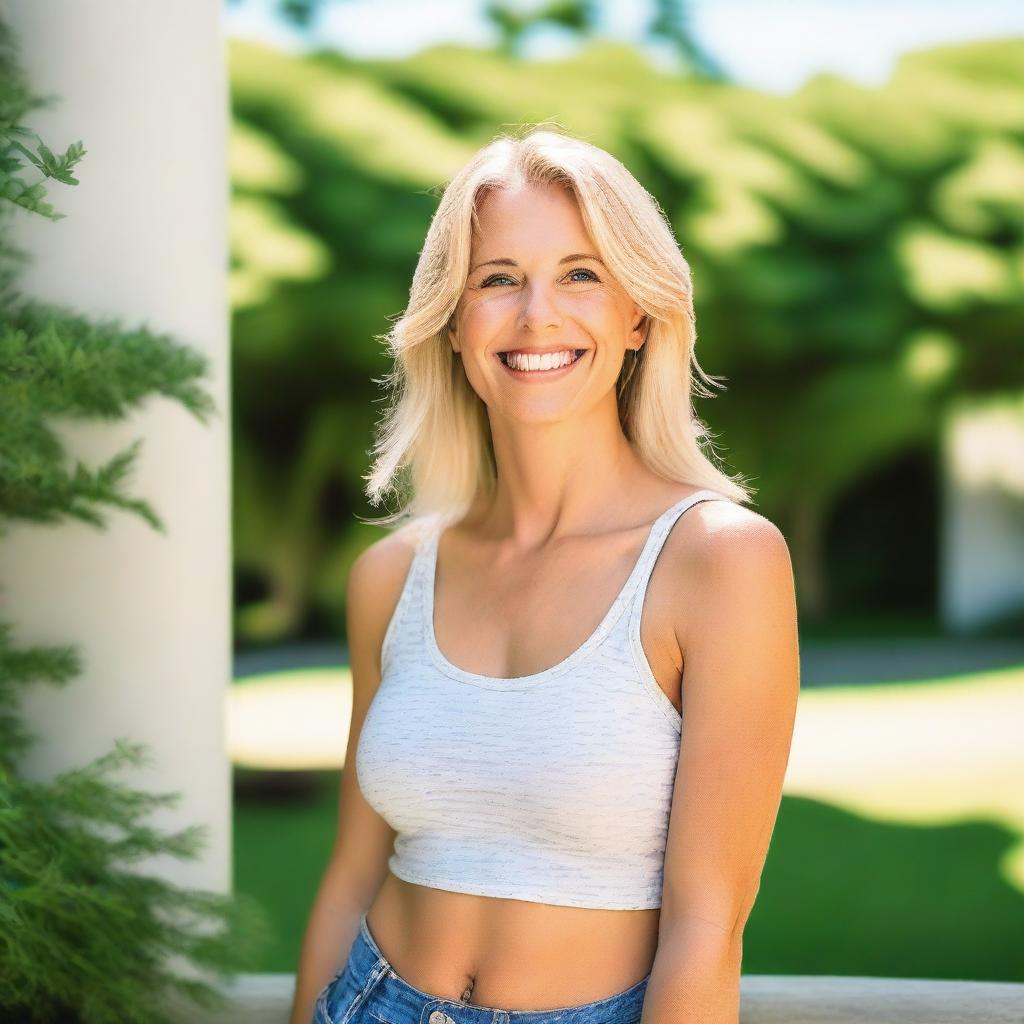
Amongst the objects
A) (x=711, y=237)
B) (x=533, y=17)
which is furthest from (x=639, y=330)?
(x=533, y=17)

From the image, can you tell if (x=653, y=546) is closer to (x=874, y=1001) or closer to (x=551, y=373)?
(x=551, y=373)

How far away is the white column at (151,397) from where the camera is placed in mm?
2449

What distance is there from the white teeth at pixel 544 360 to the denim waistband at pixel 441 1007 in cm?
85

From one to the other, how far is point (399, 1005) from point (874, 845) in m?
5.25

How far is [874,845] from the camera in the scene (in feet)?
22.5

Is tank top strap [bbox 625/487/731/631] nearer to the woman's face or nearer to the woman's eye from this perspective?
the woman's face

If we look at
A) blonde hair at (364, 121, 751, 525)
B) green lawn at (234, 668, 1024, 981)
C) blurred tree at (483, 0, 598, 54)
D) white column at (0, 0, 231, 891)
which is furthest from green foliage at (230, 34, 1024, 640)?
blonde hair at (364, 121, 751, 525)

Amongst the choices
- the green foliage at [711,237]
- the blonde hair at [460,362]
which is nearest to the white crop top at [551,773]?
the blonde hair at [460,362]

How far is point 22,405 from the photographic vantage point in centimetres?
214

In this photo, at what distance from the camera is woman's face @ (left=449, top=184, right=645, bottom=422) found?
2.10 m

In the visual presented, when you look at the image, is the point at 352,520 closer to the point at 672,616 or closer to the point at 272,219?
the point at 272,219

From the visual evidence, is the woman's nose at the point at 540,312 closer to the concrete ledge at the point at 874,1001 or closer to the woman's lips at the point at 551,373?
the woman's lips at the point at 551,373

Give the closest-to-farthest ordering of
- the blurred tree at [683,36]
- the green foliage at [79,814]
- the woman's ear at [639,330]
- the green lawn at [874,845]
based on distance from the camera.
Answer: the green foliage at [79,814], the woman's ear at [639,330], the green lawn at [874,845], the blurred tree at [683,36]

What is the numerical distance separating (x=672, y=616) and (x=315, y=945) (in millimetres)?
840
